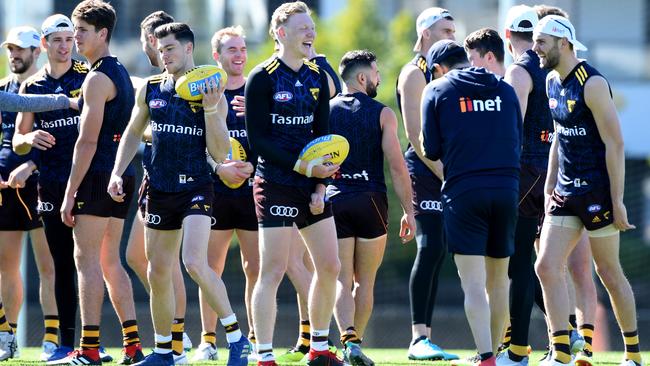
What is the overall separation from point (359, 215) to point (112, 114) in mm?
1833

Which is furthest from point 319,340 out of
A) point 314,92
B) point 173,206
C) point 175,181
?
point 314,92

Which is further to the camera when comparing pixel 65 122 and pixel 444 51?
pixel 65 122

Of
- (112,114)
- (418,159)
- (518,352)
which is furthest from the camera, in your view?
(418,159)

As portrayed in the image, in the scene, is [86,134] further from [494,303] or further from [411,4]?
[411,4]

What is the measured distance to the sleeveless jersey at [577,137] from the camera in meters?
7.62

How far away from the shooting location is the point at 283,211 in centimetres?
750

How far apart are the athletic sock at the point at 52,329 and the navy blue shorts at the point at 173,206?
196 cm

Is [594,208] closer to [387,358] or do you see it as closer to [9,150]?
[387,358]

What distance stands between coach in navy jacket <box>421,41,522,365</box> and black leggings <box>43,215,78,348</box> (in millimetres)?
2737

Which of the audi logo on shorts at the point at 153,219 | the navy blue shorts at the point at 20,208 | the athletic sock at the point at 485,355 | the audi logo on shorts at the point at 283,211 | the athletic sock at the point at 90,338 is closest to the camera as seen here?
the athletic sock at the point at 485,355

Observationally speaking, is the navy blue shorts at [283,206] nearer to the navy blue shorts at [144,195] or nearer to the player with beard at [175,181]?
the player with beard at [175,181]

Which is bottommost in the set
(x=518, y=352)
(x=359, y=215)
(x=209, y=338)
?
(x=518, y=352)

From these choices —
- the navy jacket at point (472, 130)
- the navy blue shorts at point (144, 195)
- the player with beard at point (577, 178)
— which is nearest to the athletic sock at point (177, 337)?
the navy blue shorts at point (144, 195)

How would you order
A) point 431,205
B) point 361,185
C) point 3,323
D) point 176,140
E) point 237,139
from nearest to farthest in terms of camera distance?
point 176,140, point 361,185, point 237,139, point 431,205, point 3,323
